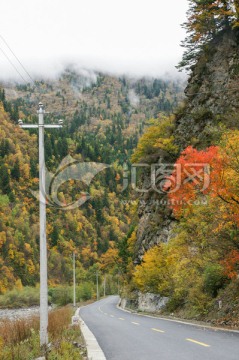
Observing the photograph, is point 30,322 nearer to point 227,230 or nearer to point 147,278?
point 227,230

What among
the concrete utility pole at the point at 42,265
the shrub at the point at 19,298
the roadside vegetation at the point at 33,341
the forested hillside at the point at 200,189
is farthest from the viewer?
the shrub at the point at 19,298

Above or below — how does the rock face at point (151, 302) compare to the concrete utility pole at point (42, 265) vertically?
below

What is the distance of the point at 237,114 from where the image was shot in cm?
3684

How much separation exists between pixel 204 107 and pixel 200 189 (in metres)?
20.3

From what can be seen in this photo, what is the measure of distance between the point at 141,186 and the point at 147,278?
17.0 metres

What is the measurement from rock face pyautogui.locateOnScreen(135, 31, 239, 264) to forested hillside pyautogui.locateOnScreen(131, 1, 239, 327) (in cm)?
11

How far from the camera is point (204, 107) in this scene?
45.1 m

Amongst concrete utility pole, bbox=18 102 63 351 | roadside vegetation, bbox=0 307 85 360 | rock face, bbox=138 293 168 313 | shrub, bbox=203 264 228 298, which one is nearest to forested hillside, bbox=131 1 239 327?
shrub, bbox=203 264 228 298

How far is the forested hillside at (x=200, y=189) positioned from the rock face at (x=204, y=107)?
0.11m

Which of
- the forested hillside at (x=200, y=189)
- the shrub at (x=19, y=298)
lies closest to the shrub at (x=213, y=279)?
the forested hillside at (x=200, y=189)

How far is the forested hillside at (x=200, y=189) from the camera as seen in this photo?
21.7 m

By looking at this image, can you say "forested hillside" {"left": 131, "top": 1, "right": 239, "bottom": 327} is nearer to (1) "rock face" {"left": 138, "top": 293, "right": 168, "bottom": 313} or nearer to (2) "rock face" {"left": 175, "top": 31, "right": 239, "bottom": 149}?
(2) "rock face" {"left": 175, "top": 31, "right": 239, "bottom": 149}

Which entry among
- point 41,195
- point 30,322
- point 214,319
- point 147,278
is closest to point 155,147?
point 147,278

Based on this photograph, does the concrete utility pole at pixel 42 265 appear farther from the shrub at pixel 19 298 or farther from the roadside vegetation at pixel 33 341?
the shrub at pixel 19 298
